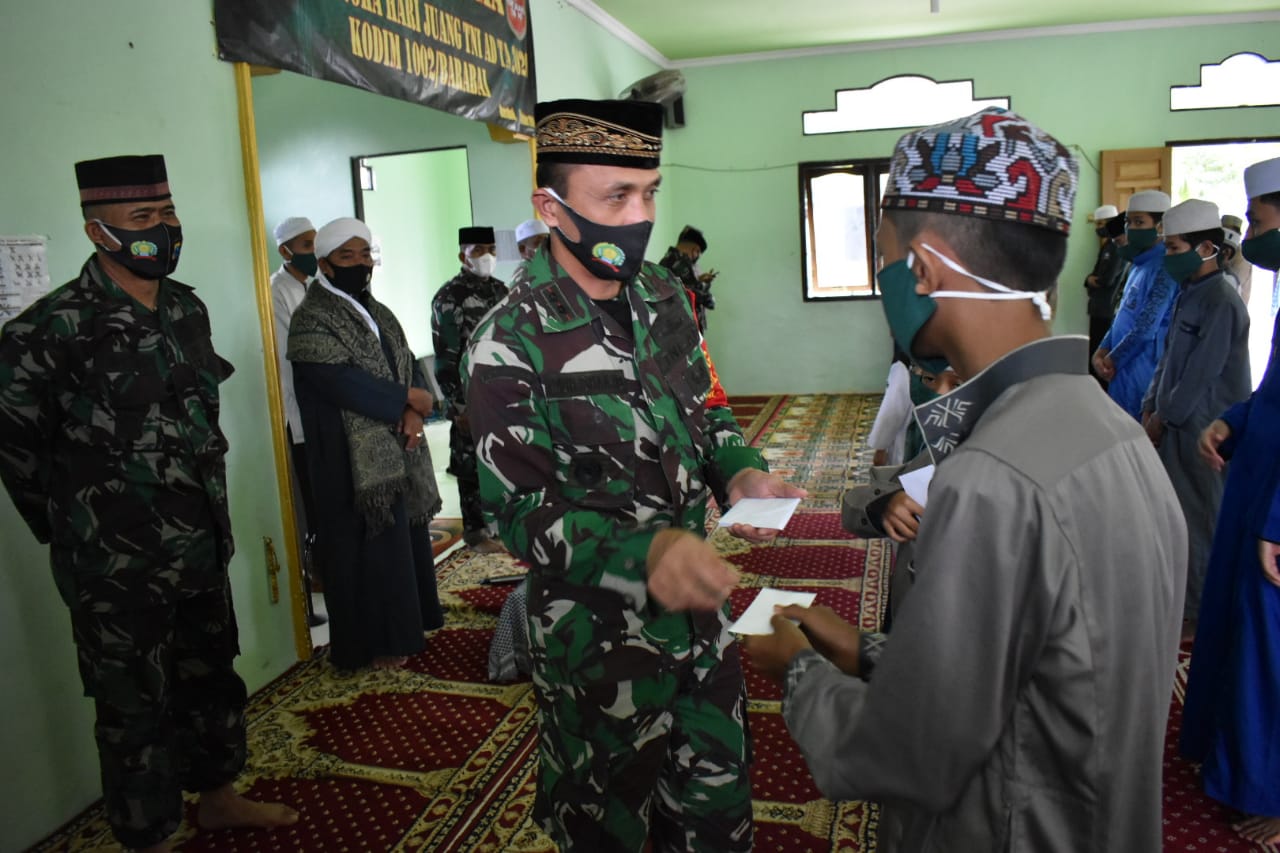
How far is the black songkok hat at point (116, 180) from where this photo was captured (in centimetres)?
234

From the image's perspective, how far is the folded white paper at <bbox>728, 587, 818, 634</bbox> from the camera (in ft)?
4.16

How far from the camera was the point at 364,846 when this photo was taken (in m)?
2.51

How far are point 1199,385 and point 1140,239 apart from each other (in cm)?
212

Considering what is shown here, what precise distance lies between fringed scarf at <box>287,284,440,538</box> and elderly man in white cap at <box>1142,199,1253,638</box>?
300cm

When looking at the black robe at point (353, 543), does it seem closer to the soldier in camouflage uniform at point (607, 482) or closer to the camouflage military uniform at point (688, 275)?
the soldier in camouflage uniform at point (607, 482)

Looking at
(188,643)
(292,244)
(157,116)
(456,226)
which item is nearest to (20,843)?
(188,643)

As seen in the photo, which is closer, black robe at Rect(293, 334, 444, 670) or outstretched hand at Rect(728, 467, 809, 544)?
outstretched hand at Rect(728, 467, 809, 544)

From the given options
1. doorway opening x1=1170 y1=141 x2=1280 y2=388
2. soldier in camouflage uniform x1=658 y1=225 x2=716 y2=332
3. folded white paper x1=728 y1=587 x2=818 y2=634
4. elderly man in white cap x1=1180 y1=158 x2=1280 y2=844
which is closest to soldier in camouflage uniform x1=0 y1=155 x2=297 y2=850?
folded white paper x1=728 y1=587 x2=818 y2=634

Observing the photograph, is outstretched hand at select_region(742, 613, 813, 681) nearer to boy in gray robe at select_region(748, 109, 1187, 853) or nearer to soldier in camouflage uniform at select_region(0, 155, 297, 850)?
boy in gray robe at select_region(748, 109, 1187, 853)

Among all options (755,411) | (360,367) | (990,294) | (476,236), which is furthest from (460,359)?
(755,411)

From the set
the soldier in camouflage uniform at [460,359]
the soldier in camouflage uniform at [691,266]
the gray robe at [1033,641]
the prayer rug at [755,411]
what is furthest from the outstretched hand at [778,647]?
the soldier in camouflage uniform at [691,266]

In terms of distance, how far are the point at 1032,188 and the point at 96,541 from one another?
2227 mm

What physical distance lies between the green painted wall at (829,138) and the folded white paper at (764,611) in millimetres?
7983

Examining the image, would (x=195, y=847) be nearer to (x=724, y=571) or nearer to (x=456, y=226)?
(x=724, y=571)
